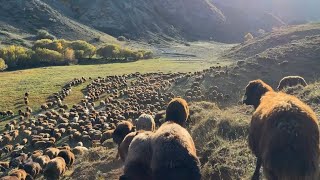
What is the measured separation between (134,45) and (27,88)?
72.0 meters

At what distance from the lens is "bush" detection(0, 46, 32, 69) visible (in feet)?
222

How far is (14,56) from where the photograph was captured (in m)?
68.5

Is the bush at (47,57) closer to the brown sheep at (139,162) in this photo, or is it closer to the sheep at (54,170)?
the sheep at (54,170)

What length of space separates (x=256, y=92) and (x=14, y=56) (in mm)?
58847

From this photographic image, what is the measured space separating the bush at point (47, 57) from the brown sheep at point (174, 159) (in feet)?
205

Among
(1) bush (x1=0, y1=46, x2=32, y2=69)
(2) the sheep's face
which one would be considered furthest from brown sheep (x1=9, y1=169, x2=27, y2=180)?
(1) bush (x1=0, y1=46, x2=32, y2=69)

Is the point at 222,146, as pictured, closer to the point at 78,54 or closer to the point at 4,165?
the point at 4,165

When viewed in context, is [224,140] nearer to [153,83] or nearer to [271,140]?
[271,140]

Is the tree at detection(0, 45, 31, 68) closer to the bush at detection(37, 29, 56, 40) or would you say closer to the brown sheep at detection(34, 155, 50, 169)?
the bush at detection(37, 29, 56, 40)

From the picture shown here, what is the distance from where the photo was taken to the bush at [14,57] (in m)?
67.8

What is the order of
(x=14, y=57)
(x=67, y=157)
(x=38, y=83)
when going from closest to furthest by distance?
(x=67, y=157) → (x=38, y=83) → (x=14, y=57)

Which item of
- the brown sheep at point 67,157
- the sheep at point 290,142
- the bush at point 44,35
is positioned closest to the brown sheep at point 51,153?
the brown sheep at point 67,157

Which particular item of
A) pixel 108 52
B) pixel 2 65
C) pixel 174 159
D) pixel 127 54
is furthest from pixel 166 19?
pixel 174 159

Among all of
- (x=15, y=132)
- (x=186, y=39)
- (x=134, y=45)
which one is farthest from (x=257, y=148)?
(x=186, y=39)
